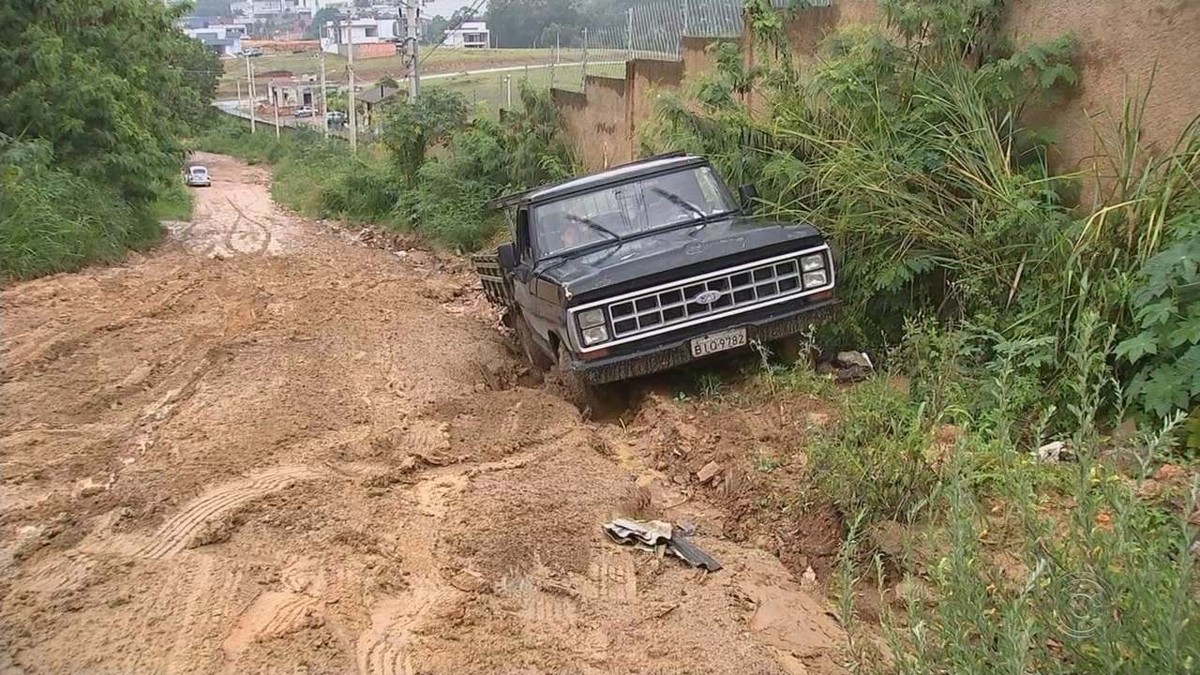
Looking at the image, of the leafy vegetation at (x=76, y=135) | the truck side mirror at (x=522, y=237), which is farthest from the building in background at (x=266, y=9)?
the truck side mirror at (x=522, y=237)

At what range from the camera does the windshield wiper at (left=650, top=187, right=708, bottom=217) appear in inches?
311

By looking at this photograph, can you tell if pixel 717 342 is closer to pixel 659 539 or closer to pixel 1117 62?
pixel 659 539

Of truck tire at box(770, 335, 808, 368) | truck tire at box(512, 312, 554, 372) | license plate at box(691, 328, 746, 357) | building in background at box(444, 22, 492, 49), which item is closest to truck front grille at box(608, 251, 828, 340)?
license plate at box(691, 328, 746, 357)

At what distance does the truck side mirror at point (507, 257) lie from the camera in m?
8.09

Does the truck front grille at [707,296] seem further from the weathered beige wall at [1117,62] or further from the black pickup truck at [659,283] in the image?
the weathered beige wall at [1117,62]

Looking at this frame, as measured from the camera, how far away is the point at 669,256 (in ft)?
22.4

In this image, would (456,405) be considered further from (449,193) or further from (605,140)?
(449,193)

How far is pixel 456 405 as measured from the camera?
7398mm

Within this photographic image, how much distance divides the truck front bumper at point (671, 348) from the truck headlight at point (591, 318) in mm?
256

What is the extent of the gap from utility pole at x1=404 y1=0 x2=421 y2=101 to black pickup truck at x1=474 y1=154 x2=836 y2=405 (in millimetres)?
21799

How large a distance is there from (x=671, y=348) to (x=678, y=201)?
173cm

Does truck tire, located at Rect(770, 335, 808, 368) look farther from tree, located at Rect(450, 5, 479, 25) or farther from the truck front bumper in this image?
tree, located at Rect(450, 5, 479, 25)

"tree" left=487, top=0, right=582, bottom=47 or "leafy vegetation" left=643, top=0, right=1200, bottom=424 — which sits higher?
"tree" left=487, top=0, right=582, bottom=47

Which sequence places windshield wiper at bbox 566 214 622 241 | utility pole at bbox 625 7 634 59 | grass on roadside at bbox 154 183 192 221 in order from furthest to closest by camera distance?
grass on roadside at bbox 154 183 192 221
utility pole at bbox 625 7 634 59
windshield wiper at bbox 566 214 622 241
